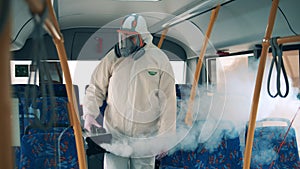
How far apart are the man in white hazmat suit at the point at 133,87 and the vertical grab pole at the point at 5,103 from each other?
1.85 metres

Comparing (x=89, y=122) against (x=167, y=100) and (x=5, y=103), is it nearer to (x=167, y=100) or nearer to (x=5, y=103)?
(x=167, y=100)

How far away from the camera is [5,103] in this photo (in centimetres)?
46

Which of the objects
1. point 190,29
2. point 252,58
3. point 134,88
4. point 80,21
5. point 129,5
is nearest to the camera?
point 134,88

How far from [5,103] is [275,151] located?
8.81 feet

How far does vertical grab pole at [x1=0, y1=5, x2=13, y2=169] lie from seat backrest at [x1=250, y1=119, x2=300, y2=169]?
259 centimetres

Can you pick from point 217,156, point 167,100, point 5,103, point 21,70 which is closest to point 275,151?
point 217,156

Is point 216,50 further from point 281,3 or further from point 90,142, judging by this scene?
point 90,142

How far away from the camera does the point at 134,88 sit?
233cm

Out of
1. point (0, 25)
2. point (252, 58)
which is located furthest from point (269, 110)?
point (0, 25)

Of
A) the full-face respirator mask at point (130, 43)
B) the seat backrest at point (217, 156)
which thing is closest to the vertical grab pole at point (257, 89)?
the seat backrest at point (217, 156)

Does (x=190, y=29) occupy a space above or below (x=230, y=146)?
above

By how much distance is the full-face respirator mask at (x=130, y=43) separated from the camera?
234cm

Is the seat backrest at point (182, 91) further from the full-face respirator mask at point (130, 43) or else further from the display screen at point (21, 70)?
the display screen at point (21, 70)

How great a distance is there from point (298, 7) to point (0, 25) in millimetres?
3064
